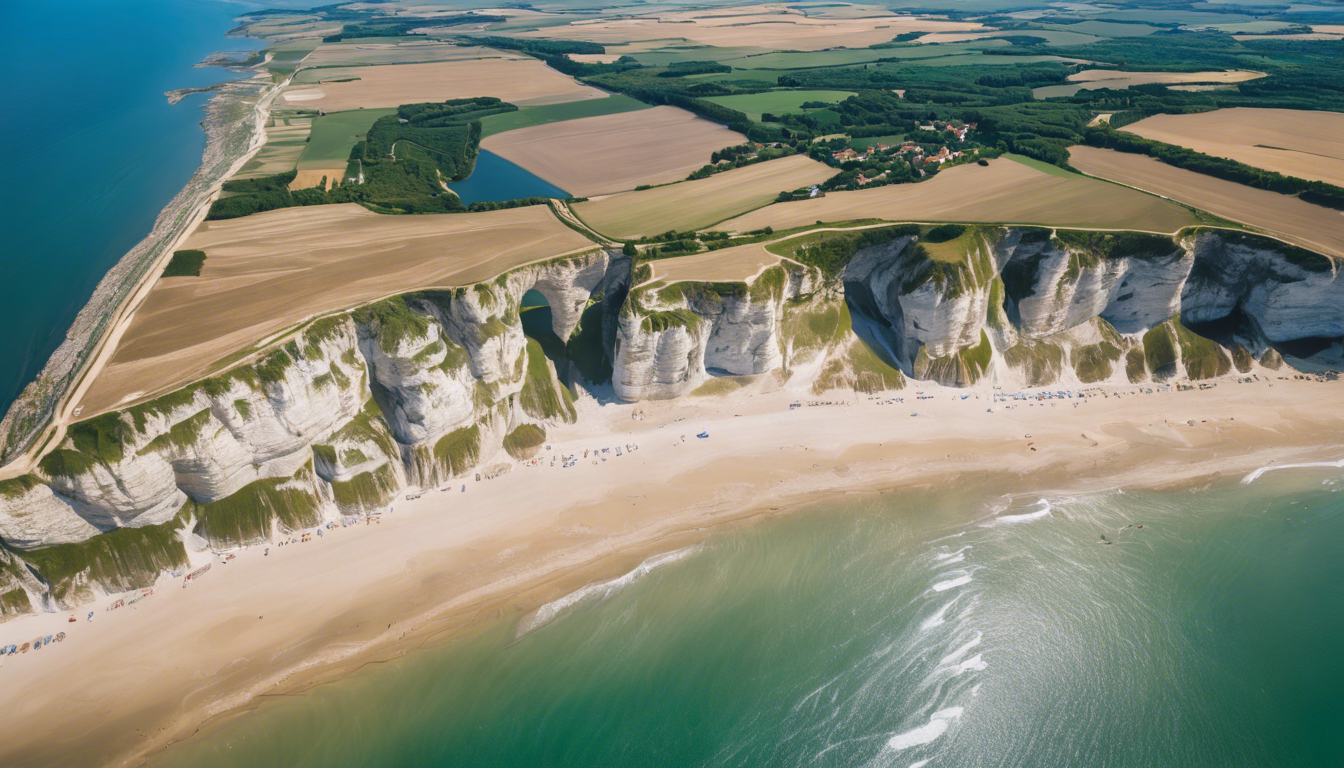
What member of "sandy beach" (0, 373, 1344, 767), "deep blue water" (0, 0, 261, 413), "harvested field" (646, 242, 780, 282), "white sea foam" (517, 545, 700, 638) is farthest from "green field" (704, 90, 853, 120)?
"white sea foam" (517, 545, 700, 638)

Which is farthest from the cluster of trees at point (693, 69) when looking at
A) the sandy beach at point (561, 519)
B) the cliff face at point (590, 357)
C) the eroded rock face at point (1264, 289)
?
the sandy beach at point (561, 519)

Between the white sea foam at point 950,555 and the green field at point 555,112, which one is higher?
the green field at point 555,112

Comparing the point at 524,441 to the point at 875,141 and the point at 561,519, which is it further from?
the point at 875,141

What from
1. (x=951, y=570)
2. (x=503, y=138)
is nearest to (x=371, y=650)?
(x=951, y=570)

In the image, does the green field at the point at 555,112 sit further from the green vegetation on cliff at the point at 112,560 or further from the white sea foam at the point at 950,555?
the white sea foam at the point at 950,555

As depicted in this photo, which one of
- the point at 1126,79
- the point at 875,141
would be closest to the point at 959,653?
the point at 875,141

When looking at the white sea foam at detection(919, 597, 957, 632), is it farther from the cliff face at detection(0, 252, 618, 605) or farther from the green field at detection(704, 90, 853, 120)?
the green field at detection(704, 90, 853, 120)
